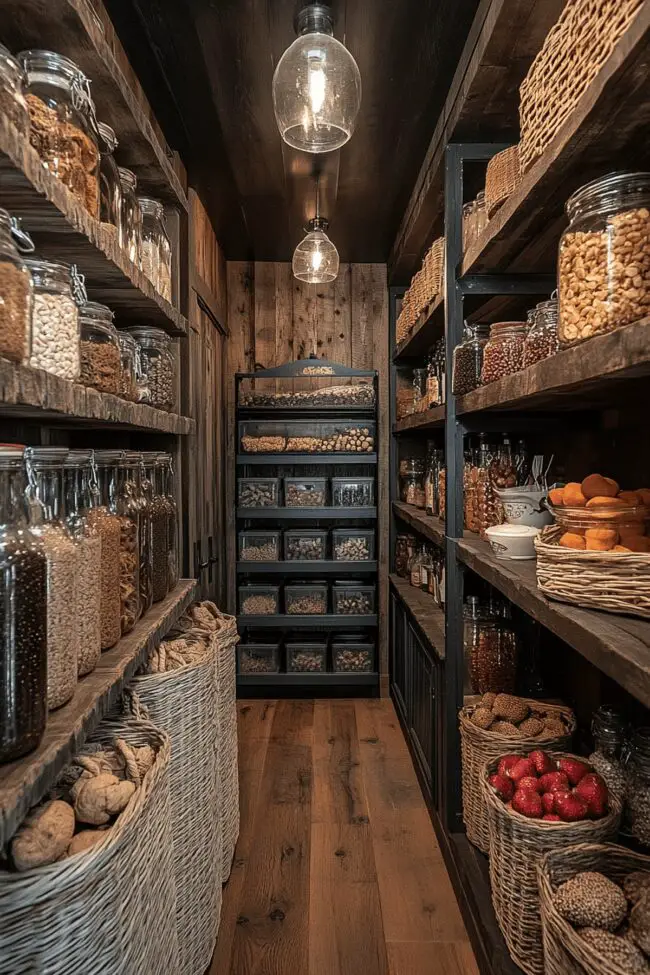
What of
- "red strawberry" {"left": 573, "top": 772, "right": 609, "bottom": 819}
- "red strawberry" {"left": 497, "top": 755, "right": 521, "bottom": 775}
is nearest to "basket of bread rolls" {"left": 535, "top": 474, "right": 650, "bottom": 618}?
"red strawberry" {"left": 573, "top": 772, "right": 609, "bottom": 819}

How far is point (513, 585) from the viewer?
4.80 ft

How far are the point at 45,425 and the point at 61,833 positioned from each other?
1.03m

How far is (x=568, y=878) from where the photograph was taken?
4.33 feet

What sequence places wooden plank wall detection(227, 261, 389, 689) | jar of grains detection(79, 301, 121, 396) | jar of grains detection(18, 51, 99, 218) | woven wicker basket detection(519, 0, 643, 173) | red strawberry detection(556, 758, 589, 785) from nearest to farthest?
woven wicker basket detection(519, 0, 643, 173) → jar of grains detection(18, 51, 99, 218) → jar of grains detection(79, 301, 121, 396) → red strawberry detection(556, 758, 589, 785) → wooden plank wall detection(227, 261, 389, 689)

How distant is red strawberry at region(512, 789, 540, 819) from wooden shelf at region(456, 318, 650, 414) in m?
0.90

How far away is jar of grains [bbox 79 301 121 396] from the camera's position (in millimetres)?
1320

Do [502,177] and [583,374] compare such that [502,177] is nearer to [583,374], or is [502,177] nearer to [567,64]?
[567,64]

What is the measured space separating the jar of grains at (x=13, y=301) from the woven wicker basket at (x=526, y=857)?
1.37 metres

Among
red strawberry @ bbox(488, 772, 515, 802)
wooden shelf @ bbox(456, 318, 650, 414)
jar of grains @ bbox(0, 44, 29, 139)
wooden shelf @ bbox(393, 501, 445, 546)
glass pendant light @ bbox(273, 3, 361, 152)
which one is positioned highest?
glass pendant light @ bbox(273, 3, 361, 152)

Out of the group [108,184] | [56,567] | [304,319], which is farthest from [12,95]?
[304,319]

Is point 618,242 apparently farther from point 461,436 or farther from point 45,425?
point 45,425

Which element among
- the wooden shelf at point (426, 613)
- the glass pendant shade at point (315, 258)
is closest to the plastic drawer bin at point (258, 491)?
the wooden shelf at point (426, 613)

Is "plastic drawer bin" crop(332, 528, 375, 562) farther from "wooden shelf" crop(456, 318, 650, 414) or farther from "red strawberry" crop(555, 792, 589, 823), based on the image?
"red strawberry" crop(555, 792, 589, 823)

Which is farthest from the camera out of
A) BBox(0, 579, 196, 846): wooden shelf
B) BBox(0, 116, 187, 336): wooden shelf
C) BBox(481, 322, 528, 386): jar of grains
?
BBox(481, 322, 528, 386): jar of grains
